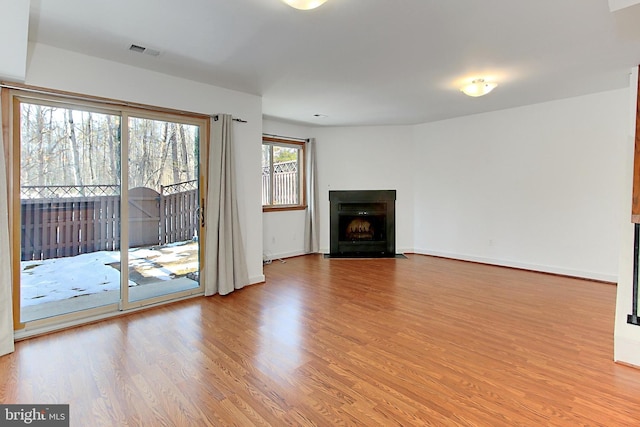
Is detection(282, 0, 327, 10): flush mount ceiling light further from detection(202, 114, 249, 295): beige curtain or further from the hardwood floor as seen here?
the hardwood floor

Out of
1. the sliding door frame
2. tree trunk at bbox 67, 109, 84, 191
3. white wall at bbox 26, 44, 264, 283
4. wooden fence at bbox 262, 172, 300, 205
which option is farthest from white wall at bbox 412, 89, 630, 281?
tree trunk at bbox 67, 109, 84, 191

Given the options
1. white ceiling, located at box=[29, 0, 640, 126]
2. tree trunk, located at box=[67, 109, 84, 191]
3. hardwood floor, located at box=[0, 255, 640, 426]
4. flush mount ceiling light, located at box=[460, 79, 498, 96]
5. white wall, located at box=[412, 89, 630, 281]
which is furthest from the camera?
white wall, located at box=[412, 89, 630, 281]

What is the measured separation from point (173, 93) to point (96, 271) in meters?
2.19

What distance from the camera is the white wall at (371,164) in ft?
Answer: 21.9

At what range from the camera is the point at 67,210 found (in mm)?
3199

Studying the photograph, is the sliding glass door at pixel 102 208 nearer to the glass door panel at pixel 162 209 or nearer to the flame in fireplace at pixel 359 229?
the glass door panel at pixel 162 209

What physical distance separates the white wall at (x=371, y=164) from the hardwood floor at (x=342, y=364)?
2.96 meters

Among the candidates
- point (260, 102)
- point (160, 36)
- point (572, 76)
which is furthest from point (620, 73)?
point (160, 36)

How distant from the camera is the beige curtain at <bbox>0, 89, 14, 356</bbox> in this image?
8.39ft

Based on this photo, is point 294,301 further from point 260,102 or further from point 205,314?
point 260,102

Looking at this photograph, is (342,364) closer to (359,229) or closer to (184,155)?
(184,155)

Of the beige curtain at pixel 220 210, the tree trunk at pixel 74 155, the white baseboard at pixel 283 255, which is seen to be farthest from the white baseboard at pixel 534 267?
the tree trunk at pixel 74 155

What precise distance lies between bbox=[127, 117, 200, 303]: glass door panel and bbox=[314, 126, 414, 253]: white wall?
10.5 feet

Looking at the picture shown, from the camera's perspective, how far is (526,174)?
5.19 meters
